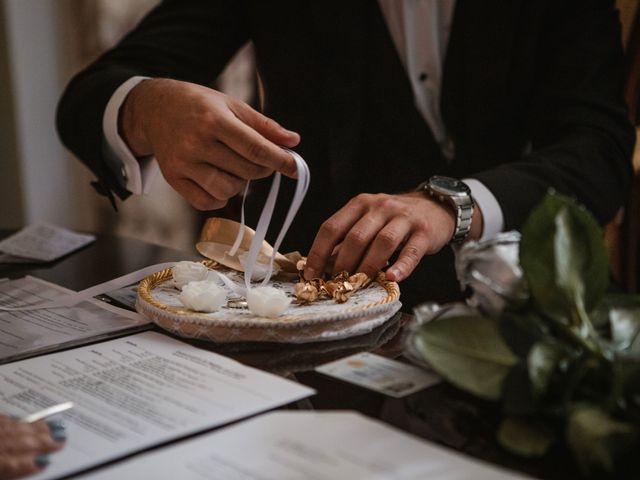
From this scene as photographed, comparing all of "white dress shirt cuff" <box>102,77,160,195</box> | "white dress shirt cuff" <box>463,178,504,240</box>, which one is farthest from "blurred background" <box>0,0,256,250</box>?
"white dress shirt cuff" <box>463,178,504,240</box>

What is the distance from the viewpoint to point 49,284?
0.82 meters

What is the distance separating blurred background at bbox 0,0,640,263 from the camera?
86.7 inches

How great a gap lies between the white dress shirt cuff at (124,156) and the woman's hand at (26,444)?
1.84ft

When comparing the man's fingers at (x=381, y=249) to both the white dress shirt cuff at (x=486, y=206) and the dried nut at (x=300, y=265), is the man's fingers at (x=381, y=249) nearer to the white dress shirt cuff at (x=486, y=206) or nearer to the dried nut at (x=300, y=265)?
the dried nut at (x=300, y=265)

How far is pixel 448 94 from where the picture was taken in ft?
3.74

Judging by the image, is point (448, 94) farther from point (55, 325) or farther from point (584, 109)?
point (55, 325)

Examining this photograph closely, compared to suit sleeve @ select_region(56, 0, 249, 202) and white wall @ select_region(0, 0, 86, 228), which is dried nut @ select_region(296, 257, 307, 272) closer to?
suit sleeve @ select_region(56, 0, 249, 202)

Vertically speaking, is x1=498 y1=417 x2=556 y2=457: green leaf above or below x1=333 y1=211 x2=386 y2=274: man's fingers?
above

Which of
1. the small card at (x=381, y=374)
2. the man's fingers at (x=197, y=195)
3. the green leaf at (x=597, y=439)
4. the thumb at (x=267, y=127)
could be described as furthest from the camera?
the man's fingers at (x=197, y=195)

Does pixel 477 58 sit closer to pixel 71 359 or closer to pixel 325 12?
pixel 325 12

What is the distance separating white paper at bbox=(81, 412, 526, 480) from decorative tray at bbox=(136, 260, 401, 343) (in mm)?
143

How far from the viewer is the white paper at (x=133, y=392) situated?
16.6 inches

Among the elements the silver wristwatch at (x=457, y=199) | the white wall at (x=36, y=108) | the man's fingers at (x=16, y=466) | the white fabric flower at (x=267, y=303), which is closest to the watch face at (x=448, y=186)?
the silver wristwatch at (x=457, y=199)

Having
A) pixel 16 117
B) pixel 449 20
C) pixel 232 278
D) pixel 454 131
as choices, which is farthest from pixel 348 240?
pixel 16 117
